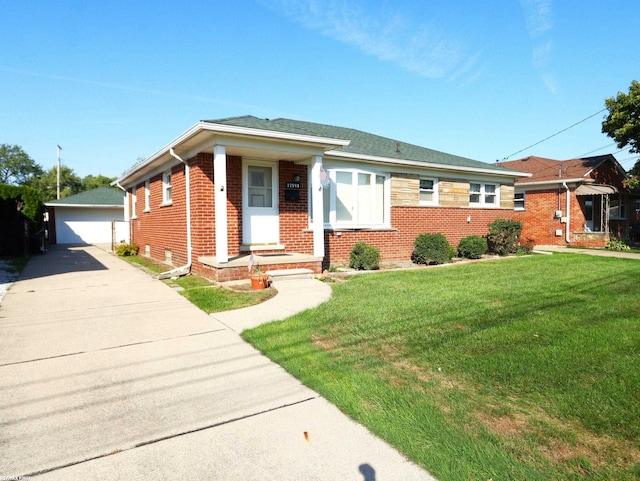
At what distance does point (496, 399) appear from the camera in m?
3.20

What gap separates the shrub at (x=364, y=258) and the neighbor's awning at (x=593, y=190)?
1281cm

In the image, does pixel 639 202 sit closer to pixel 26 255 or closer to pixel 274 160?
pixel 274 160

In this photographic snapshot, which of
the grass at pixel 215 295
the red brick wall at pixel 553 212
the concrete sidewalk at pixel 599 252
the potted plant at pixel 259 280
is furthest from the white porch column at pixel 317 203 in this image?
the red brick wall at pixel 553 212

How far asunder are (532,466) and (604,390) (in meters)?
1.40

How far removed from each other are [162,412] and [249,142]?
21.2 ft

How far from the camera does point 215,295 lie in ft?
23.6

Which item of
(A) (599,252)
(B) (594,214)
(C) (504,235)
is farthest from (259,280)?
(B) (594,214)

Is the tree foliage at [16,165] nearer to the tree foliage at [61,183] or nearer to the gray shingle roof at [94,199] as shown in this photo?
the tree foliage at [61,183]

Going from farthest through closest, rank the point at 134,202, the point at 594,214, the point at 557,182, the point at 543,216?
the point at 594,214, the point at 543,216, the point at 557,182, the point at 134,202

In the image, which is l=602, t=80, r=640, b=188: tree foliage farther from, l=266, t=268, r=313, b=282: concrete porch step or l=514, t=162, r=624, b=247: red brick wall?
l=266, t=268, r=313, b=282: concrete porch step

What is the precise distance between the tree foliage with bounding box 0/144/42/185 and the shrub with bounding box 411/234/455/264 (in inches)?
2721

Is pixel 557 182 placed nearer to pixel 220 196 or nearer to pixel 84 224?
pixel 220 196

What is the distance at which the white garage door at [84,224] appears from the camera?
25.0 meters

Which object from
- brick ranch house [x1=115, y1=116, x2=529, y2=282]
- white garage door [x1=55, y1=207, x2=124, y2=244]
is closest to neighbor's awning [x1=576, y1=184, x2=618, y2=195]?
brick ranch house [x1=115, y1=116, x2=529, y2=282]
